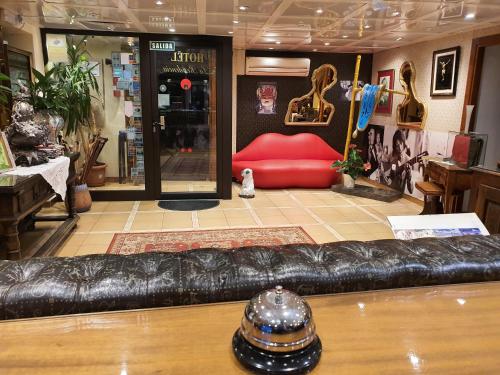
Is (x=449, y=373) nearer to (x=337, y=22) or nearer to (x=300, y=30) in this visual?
(x=337, y=22)

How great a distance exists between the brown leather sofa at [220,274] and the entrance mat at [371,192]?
4.40m

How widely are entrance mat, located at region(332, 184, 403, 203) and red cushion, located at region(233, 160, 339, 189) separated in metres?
0.25

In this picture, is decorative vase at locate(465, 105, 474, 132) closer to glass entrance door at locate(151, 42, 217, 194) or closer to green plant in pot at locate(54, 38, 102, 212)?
glass entrance door at locate(151, 42, 217, 194)

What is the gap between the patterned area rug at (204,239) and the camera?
3979 millimetres

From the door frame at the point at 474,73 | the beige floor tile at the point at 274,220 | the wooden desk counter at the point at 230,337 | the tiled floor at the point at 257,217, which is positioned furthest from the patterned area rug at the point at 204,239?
the wooden desk counter at the point at 230,337

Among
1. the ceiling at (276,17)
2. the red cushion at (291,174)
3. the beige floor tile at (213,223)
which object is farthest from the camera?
the red cushion at (291,174)

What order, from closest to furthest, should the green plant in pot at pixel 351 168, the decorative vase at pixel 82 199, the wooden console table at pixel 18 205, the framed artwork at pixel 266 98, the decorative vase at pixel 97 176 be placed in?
the wooden console table at pixel 18 205 → the decorative vase at pixel 82 199 → the decorative vase at pixel 97 176 → the green plant in pot at pixel 351 168 → the framed artwork at pixel 266 98

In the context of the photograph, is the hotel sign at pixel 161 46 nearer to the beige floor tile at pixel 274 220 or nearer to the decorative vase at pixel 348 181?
the beige floor tile at pixel 274 220

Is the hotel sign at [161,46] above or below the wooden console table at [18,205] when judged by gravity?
above

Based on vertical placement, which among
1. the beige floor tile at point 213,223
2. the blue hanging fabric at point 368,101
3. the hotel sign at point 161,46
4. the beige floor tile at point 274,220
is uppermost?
Answer: the hotel sign at point 161,46

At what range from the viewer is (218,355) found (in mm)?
999

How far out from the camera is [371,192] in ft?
20.5

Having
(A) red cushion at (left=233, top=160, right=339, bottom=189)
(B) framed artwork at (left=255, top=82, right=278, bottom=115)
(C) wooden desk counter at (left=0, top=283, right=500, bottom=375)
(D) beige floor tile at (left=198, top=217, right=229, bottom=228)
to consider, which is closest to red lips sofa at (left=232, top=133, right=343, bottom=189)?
(A) red cushion at (left=233, top=160, right=339, bottom=189)

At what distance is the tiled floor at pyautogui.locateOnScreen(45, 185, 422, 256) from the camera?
438cm
